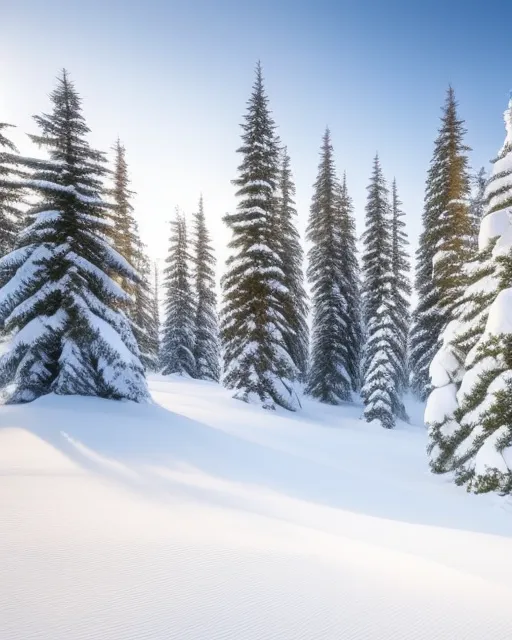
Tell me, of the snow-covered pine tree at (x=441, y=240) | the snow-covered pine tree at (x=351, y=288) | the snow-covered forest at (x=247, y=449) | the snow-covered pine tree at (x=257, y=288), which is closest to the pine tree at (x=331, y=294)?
the snow-covered pine tree at (x=351, y=288)

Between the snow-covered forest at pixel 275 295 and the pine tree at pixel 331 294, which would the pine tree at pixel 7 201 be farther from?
the pine tree at pixel 331 294

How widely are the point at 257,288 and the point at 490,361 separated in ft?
38.0

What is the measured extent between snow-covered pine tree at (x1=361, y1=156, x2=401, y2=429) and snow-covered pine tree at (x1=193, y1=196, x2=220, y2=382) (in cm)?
1488

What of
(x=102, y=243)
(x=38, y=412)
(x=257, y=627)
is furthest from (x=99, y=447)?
(x=102, y=243)

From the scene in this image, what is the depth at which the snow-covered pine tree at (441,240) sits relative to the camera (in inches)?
714

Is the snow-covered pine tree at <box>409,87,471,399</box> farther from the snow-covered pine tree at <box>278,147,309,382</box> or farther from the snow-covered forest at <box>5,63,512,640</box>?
the snow-covered pine tree at <box>278,147,309,382</box>

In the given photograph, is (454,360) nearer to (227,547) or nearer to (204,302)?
(227,547)

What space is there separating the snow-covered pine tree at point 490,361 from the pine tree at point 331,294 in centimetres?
1623

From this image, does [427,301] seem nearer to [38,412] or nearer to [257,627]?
[38,412]

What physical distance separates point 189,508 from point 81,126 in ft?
40.4

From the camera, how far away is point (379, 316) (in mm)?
21594

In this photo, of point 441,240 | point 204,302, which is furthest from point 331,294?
point 204,302

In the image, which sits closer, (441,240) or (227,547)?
(227,547)

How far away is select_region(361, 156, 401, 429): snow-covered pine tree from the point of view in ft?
66.5
